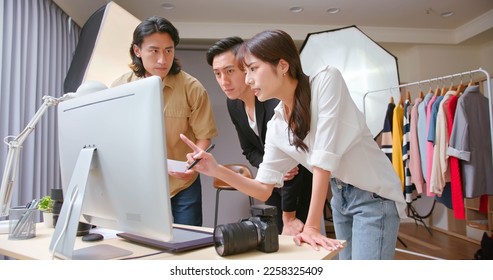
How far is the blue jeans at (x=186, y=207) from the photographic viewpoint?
1.51 m

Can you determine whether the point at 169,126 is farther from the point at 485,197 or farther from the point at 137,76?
the point at 485,197

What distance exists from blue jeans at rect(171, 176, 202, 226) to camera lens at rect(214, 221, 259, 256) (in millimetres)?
743

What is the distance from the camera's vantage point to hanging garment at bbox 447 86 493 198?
2584 millimetres

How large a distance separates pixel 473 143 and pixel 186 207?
2.22 metres

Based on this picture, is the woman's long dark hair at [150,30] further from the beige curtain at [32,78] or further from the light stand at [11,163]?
the beige curtain at [32,78]

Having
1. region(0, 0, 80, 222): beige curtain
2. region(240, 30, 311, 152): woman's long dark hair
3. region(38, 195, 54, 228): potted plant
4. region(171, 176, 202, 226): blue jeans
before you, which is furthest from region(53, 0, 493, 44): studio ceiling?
region(240, 30, 311, 152): woman's long dark hair

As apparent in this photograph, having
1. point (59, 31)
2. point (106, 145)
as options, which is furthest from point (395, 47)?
point (106, 145)

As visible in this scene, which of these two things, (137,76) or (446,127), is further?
(446,127)

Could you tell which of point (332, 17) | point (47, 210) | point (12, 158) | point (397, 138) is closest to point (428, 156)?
point (397, 138)

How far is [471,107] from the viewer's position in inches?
106

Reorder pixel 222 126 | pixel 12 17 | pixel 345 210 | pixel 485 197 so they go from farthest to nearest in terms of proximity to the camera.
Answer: pixel 222 126 → pixel 485 197 → pixel 12 17 → pixel 345 210

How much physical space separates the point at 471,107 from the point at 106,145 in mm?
2791

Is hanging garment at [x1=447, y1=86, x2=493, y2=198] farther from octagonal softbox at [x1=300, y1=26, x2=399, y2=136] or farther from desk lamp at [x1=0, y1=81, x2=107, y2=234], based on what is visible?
desk lamp at [x1=0, y1=81, x2=107, y2=234]
